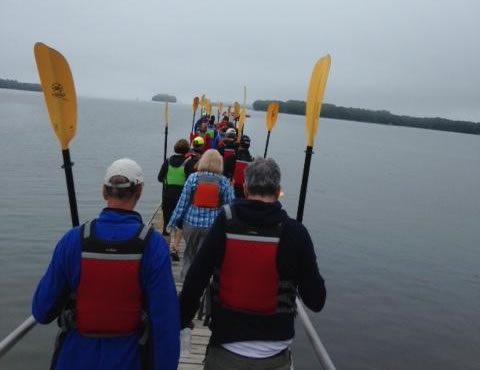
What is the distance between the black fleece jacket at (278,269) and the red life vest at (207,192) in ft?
8.17

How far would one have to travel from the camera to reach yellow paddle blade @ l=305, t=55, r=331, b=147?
178 inches

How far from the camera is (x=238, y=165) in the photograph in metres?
8.84

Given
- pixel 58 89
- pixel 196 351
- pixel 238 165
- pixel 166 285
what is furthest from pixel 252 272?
pixel 238 165

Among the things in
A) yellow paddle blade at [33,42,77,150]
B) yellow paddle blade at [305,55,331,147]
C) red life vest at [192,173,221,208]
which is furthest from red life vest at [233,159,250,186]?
yellow paddle blade at [33,42,77,150]

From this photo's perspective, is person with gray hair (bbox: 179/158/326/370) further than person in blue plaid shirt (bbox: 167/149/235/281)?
No

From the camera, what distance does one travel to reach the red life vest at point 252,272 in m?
2.74

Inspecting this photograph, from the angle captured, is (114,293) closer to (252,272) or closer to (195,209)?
(252,272)

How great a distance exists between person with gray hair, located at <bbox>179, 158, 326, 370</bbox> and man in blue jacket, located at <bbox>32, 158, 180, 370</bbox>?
12.5 inches

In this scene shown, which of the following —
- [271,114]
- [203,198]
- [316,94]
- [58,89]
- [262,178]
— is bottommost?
[203,198]

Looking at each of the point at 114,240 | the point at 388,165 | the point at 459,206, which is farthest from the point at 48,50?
the point at 388,165

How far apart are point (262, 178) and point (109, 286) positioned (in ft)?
3.53

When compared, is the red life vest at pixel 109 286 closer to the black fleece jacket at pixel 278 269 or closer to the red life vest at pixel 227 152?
the black fleece jacket at pixel 278 269

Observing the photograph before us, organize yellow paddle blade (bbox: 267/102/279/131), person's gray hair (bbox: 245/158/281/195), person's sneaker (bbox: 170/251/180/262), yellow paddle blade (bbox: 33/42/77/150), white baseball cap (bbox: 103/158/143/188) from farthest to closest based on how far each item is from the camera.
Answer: yellow paddle blade (bbox: 267/102/279/131)
person's sneaker (bbox: 170/251/180/262)
yellow paddle blade (bbox: 33/42/77/150)
person's gray hair (bbox: 245/158/281/195)
white baseball cap (bbox: 103/158/143/188)

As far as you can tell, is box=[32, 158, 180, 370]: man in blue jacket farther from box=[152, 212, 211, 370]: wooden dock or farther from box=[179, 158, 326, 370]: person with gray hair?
box=[152, 212, 211, 370]: wooden dock
